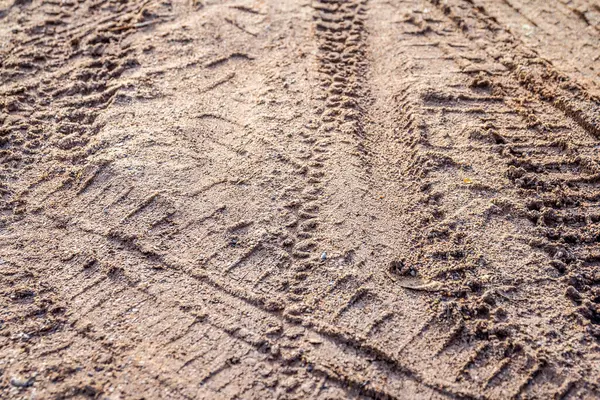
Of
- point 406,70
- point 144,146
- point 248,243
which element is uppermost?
point 406,70

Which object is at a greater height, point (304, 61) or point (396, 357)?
point (304, 61)

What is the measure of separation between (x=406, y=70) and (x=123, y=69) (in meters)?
1.83

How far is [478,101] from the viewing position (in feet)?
10.9

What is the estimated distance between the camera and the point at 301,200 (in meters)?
2.78

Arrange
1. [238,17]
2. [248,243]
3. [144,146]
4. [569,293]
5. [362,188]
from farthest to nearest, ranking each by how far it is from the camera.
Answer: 1. [238,17]
2. [144,146]
3. [362,188]
4. [248,243]
5. [569,293]

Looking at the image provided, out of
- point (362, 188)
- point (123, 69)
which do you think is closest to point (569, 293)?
point (362, 188)

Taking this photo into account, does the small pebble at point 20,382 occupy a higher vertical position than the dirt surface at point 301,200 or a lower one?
lower

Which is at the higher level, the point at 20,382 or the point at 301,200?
the point at 301,200

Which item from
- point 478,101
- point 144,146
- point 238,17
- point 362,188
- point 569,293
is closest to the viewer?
point 569,293

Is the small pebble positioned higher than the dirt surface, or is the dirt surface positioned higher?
the dirt surface

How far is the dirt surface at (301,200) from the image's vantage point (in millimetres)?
2229

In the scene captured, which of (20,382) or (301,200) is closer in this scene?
(20,382)

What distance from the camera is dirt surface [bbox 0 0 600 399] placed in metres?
2.23

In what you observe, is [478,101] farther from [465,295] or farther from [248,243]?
[248,243]
